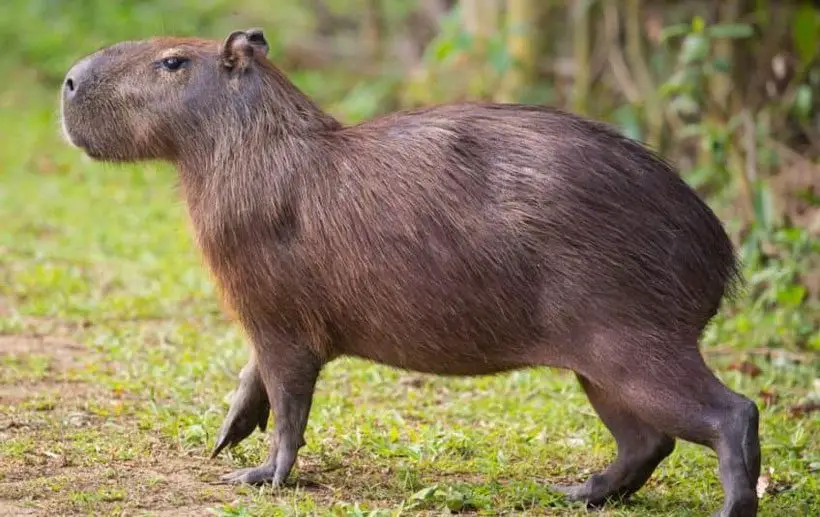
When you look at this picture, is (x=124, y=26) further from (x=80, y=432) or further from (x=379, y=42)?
(x=80, y=432)

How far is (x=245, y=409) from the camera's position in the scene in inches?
194

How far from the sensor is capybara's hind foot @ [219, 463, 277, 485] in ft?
15.3

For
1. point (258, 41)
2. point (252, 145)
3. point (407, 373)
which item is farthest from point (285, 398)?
point (407, 373)

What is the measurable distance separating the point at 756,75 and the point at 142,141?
498cm

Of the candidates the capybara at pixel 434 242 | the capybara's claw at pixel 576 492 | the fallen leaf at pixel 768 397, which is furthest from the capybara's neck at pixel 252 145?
the fallen leaf at pixel 768 397

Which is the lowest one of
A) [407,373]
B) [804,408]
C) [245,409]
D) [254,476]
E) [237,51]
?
[804,408]

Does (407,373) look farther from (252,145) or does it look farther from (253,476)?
(252,145)

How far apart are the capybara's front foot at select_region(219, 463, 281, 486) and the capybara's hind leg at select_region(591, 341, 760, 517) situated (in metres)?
1.21

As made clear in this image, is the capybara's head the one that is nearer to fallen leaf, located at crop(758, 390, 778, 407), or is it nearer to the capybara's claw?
the capybara's claw

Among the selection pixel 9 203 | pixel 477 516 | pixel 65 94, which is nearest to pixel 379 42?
pixel 9 203

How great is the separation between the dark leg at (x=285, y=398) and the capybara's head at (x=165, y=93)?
83 cm

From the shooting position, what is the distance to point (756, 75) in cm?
866

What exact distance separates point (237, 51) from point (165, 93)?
11.8 inches

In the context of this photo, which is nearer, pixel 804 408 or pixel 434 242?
pixel 434 242
